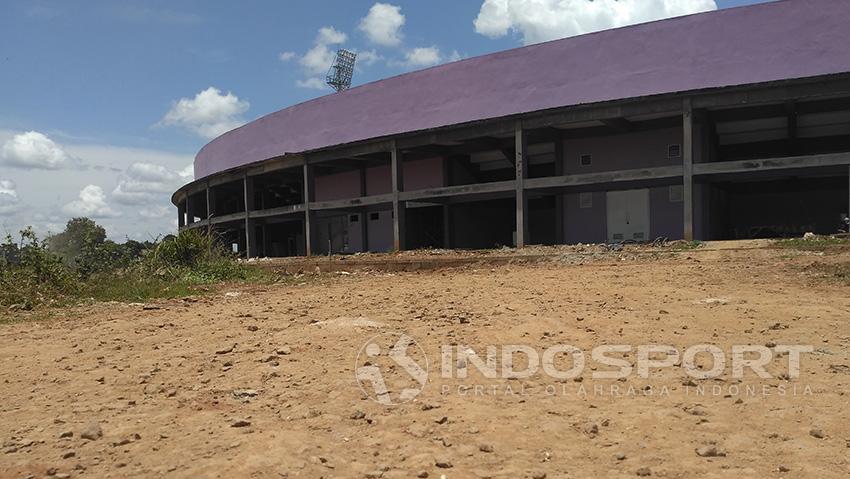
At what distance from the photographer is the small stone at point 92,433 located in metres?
3.97

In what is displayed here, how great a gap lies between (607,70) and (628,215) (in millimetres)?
5575

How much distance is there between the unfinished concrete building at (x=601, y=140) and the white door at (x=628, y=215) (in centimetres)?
5

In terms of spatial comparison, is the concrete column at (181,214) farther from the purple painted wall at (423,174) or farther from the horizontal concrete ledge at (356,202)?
the purple painted wall at (423,174)

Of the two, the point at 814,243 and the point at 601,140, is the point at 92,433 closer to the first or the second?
the point at 814,243

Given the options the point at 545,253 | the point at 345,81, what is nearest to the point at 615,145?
the point at 545,253

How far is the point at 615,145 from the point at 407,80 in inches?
346

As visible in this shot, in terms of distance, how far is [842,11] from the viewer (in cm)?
1753

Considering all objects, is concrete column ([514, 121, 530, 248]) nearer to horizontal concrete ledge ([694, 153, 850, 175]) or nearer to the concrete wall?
the concrete wall

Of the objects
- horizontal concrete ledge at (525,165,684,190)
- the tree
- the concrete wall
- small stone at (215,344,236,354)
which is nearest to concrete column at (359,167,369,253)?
the concrete wall

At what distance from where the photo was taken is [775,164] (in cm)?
1789

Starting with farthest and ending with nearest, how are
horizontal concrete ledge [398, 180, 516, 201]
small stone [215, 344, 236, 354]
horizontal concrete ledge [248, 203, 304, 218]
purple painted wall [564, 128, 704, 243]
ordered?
horizontal concrete ledge [248, 203, 304, 218], horizontal concrete ledge [398, 180, 516, 201], purple painted wall [564, 128, 704, 243], small stone [215, 344, 236, 354]

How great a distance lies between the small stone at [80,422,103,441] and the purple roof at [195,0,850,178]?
19.1 m

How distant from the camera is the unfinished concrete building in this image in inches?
722

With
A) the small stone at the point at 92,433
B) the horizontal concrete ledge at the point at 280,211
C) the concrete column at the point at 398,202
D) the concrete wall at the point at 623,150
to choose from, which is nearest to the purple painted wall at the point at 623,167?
the concrete wall at the point at 623,150
